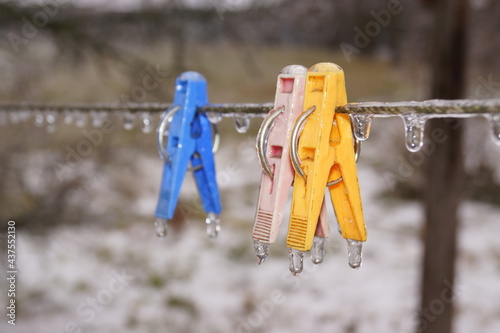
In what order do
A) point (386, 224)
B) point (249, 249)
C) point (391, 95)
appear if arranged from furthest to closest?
point (391, 95) → point (386, 224) → point (249, 249)

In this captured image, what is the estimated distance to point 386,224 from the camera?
15.4 ft

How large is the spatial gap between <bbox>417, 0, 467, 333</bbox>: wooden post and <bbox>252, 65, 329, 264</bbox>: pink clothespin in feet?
5.47

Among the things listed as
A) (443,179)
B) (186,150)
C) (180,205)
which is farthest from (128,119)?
(180,205)

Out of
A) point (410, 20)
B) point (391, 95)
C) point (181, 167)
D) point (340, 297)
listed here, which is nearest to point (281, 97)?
point (181, 167)

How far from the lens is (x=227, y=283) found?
375 centimetres

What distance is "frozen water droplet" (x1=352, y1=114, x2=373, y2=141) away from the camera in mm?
536

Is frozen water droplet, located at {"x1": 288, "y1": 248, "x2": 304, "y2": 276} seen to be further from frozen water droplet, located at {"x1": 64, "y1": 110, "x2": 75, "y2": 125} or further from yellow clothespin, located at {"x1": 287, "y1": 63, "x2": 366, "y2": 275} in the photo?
frozen water droplet, located at {"x1": 64, "y1": 110, "x2": 75, "y2": 125}

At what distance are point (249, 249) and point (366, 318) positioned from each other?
1.29 m

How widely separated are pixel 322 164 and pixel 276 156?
6 cm

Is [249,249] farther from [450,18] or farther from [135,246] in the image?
Result: [450,18]

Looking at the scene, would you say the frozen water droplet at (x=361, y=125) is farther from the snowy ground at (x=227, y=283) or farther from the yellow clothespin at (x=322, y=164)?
the snowy ground at (x=227, y=283)

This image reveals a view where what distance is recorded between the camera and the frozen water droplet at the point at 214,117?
71 centimetres

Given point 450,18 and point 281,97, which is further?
point 450,18

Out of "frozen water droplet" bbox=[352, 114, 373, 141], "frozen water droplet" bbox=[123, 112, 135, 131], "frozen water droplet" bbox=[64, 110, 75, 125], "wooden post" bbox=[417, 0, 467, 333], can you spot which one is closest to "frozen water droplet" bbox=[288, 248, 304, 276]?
"frozen water droplet" bbox=[352, 114, 373, 141]
